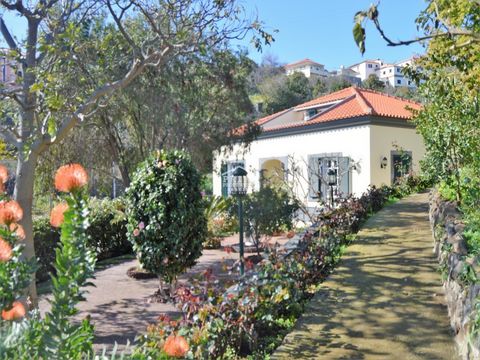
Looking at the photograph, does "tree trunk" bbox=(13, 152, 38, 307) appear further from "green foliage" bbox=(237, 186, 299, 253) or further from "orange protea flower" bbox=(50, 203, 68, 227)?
"green foliage" bbox=(237, 186, 299, 253)

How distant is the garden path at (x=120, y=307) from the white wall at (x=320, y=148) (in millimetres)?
6817

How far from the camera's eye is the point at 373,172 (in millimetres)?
18547

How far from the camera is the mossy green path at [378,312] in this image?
4.35 metres

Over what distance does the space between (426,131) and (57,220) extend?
363 inches

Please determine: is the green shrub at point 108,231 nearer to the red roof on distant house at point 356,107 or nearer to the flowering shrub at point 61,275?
the red roof on distant house at point 356,107

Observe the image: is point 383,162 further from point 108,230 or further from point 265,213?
point 108,230

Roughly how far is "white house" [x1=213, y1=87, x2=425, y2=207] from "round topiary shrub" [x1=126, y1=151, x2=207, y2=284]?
26.8 ft

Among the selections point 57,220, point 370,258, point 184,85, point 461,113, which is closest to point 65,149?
point 184,85

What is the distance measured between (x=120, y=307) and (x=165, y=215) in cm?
182

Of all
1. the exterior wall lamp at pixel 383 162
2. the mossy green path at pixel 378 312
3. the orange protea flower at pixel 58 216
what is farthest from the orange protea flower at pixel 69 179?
the exterior wall lamp at pixel 383 162

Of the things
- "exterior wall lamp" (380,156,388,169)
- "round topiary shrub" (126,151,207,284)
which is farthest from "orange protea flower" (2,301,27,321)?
"exterior wall lamp" (380,156,388,169)

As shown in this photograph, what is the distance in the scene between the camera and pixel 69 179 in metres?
1.96

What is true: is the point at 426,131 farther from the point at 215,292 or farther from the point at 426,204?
the point at 215,292

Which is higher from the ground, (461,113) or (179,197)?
(461,113)
